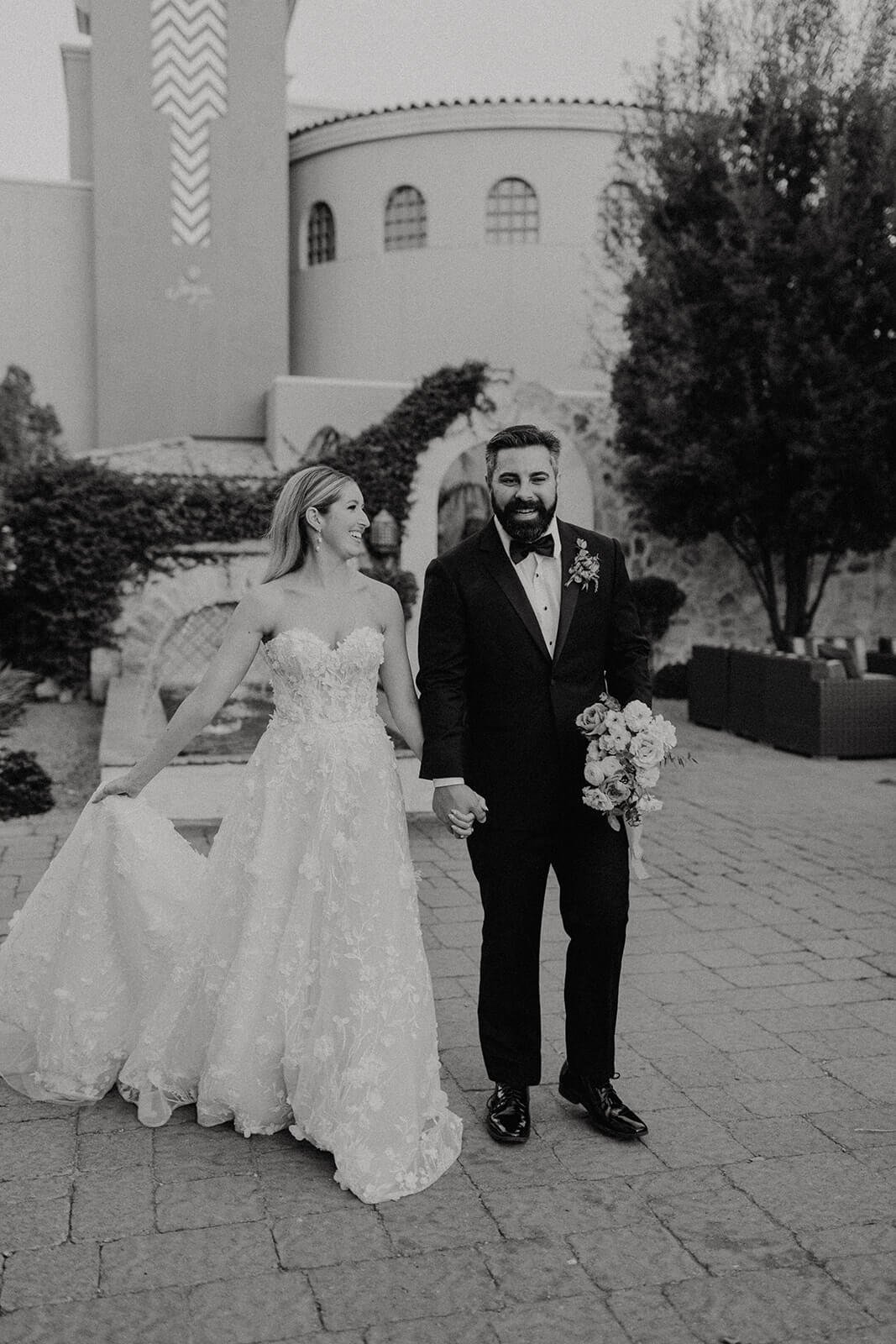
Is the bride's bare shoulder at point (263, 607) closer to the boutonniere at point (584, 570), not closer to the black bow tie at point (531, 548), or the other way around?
→ the black bow tie at point (531, 548)

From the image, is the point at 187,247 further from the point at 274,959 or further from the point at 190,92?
the point at 274,959

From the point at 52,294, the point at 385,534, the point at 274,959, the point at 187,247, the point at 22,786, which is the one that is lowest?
the point at 22,786

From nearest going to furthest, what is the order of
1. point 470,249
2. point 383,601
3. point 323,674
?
point 323,674, point 383,601, point 470,249

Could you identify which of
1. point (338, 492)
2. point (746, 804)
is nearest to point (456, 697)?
point (338, 492)

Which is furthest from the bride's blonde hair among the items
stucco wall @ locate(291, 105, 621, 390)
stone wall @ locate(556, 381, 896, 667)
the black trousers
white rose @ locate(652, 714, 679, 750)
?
stucco wall @ locate(291, 105, 621, 390)

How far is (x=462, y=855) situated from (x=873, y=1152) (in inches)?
154

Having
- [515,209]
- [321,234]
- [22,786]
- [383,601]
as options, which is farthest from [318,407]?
[383,601]

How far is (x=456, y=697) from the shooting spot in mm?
3604

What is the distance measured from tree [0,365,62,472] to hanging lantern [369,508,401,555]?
5.36 meters

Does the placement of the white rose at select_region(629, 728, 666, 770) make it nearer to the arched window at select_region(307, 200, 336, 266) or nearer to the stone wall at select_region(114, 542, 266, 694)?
the stone wall at select_region(114, 542, 266, 694)

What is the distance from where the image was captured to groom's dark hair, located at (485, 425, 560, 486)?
3.52m

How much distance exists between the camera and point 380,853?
3.67 meters

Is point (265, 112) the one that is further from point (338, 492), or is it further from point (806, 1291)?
point (806, 1291)

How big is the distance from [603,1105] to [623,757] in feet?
3.47
